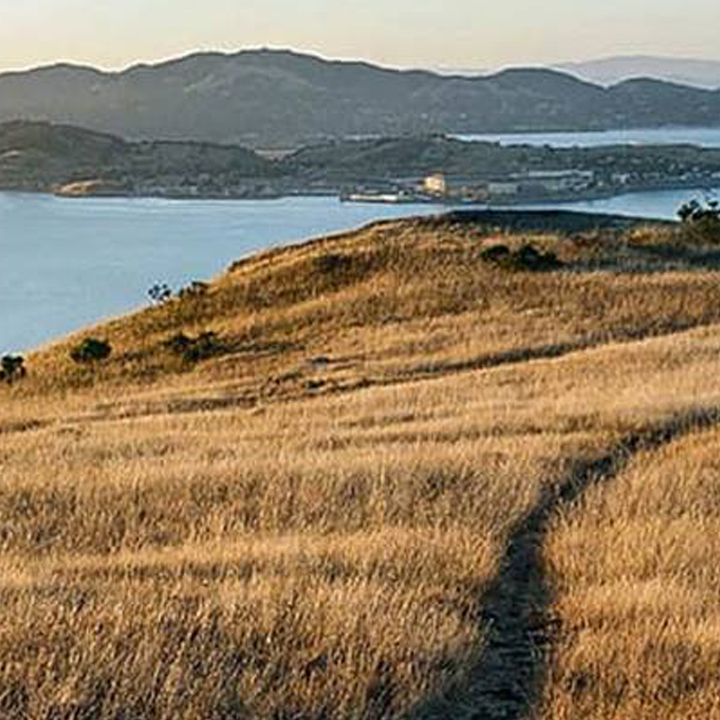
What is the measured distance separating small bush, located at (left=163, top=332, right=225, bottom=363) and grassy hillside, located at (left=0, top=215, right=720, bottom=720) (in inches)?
235

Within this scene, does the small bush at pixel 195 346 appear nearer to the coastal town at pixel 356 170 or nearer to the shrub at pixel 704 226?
the shrub at pixel 704 226

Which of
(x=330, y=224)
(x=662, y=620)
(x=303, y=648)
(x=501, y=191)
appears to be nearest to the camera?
(x=303, y=648)

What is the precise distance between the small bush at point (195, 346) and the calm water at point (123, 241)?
22478mm

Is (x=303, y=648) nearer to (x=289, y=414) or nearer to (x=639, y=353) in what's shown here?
(x=289, y=414)

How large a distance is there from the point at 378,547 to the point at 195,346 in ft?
71.0

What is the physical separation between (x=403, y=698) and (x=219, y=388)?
60.7ft

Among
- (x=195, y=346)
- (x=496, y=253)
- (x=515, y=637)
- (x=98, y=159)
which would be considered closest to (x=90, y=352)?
(x=195, y=346)

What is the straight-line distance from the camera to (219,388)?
24375 mm

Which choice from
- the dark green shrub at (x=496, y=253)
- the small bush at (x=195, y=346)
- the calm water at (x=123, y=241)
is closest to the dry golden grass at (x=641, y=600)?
the small bush at (x=195, y=346)

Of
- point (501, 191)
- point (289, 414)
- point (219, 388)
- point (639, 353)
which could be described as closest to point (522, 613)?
point (289, 414)

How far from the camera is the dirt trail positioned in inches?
244

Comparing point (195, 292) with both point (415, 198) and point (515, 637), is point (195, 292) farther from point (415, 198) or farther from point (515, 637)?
point (415, 198)

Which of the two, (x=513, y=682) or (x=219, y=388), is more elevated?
(x=513, y=682)

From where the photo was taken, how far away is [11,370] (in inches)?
1232
